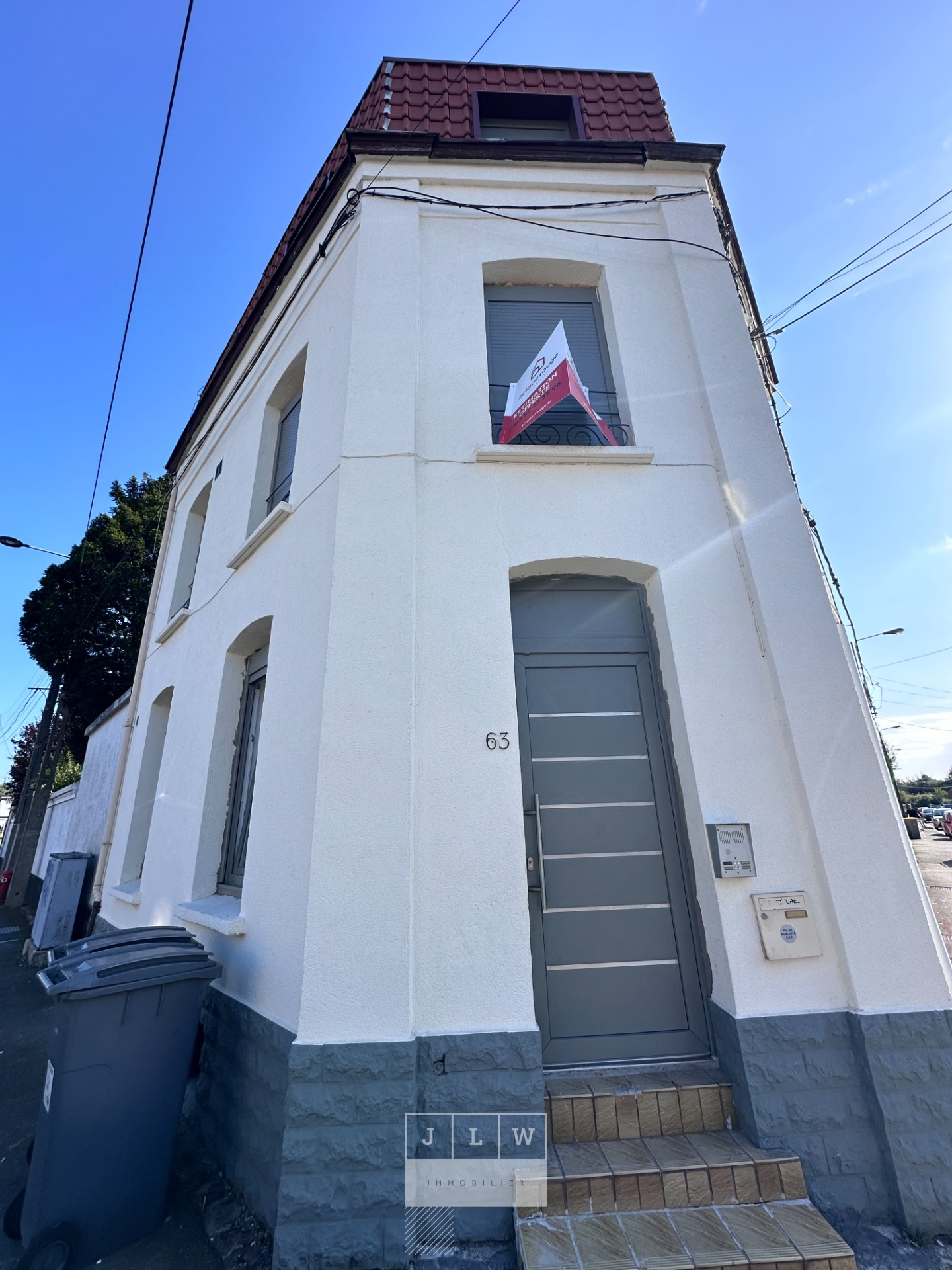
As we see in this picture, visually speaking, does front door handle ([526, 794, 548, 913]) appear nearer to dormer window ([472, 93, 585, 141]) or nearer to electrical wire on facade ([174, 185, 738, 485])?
electrical wire on facade ([174, 185, 738, 485])

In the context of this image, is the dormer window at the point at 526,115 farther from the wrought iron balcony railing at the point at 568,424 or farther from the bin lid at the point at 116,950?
the bin lid at the point at 116,950

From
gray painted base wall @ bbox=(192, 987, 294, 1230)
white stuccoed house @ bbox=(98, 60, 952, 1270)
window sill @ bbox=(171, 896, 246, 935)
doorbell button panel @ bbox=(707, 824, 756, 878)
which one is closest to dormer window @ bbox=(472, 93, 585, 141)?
white stuccoed house @ bbox=(98, 60, 952, 1270)

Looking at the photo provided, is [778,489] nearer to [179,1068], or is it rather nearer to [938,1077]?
[938,1077]

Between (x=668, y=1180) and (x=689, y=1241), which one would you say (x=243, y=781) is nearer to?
(x=668, y=1180)

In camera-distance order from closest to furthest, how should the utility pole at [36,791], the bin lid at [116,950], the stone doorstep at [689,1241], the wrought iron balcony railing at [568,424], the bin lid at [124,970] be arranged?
the stone doorstep at [689,1241] < the bin lid at [124,970] < the bin lid at [116,950] < the wrought iron balcony railing at [568,424] < the utility pole at [36,791]

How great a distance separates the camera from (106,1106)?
2896mm

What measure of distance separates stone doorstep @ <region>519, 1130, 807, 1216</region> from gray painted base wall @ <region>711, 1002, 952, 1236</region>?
0.13 metres

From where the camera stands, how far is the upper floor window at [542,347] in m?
4.67

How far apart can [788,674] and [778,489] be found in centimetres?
145

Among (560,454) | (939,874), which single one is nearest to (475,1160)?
(560,454)

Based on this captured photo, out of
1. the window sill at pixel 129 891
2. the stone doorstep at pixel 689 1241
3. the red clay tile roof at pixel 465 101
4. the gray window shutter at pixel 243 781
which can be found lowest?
the stone doorstep at pixel 689 1241

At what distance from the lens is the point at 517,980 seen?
3.10 metres

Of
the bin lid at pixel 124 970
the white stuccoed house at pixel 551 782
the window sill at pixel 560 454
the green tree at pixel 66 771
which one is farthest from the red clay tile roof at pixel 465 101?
the green tree at pixel 66 771

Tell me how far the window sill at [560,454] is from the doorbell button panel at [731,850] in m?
2.64
